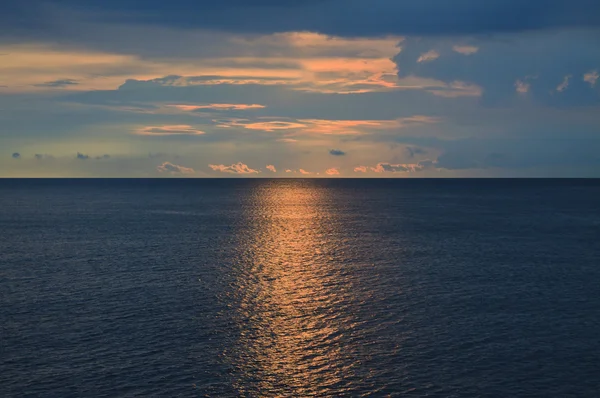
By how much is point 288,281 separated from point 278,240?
186ft

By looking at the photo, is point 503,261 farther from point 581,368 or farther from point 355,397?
point 355,397

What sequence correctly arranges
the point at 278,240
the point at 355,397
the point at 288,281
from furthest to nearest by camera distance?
the point at 278,240 → the point at 288,281 → the point at 355,397

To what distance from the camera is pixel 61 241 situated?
14925 centimetres

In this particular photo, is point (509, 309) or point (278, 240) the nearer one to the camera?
point (509, 309)

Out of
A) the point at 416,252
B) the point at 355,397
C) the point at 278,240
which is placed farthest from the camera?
the point at 278,240

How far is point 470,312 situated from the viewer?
81500mm

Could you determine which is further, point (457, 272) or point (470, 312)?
point (457, 272)

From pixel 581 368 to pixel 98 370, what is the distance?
48495 mm

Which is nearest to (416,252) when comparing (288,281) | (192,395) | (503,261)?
(503,261)

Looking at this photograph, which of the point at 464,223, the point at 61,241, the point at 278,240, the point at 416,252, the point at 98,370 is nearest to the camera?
the point at 98,370

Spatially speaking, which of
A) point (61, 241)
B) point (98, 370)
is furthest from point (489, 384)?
point (61, 241)

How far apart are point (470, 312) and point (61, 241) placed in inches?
4175

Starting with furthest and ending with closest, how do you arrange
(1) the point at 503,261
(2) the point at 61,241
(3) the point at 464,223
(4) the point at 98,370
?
(3) the point at 464,223
(2) the point at 61,241
(1) the point at 503,261
(4) the point at 98,370

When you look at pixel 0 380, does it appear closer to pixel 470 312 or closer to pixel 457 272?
pixel 470 312
